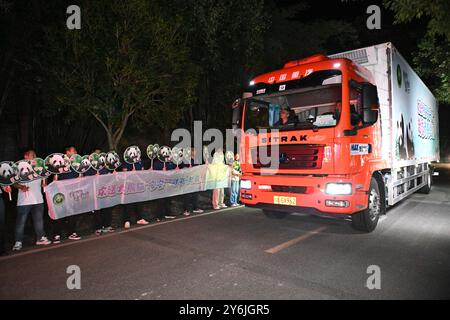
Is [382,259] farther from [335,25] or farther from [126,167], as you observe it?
[335,25]

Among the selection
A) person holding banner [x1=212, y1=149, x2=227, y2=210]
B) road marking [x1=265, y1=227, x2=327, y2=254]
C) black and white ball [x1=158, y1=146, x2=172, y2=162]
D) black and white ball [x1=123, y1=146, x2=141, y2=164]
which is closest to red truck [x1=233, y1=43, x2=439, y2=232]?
road marking [x1=265, y1=227, x2=327, y2=254]

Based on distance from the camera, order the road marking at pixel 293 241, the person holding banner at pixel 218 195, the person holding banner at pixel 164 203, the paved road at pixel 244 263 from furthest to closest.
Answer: the person holding banner at pixel 218 195
the person holding banner at pixel 164 203
the road marking at pixel 293 241
the paved road at pixel 244 263

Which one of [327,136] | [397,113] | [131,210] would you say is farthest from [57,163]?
[397,113]

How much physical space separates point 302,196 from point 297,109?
75.4 inches

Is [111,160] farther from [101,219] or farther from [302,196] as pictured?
[302,196]

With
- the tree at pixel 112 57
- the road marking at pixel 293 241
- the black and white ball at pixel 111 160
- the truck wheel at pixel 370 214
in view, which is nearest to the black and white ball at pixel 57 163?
the black and white ball at pixel 111 160

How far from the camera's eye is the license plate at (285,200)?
604 centimetres

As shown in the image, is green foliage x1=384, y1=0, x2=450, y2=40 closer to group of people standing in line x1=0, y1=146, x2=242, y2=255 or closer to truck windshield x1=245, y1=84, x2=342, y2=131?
truck windshield x1=245, y1=84, x2=342, y2=131

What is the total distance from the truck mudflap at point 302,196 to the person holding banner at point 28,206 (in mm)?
4033

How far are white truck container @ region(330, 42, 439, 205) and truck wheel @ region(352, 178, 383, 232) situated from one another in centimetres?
78

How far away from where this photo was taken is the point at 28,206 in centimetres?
582

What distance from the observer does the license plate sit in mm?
6036

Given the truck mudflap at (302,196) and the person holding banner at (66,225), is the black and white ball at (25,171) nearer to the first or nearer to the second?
the person holding banner at (66,225)

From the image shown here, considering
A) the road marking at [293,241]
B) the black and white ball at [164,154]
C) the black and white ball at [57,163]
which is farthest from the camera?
the black and white ball at [164,154]
